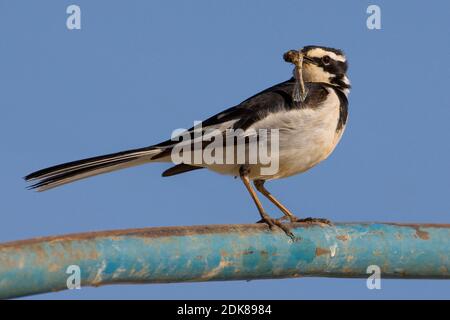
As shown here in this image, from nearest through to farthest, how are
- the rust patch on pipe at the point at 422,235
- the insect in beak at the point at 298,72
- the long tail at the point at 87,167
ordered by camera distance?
1. the rust patch on pipe at the point at 422,235
2. the long tail at the point at 87,167
3. the insect in beak at the point at 298,72

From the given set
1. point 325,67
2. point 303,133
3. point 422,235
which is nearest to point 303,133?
point 303,133

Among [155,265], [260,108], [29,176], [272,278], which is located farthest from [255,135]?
[155,265]

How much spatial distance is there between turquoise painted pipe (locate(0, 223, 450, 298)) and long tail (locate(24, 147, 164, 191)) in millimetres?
1985

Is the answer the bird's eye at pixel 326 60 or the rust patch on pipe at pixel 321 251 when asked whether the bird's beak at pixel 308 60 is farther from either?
the rust patch on pipe at pixel 321 251

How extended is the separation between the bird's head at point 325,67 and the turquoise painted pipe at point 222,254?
3.34 m

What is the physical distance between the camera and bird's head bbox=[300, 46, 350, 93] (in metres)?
9.03

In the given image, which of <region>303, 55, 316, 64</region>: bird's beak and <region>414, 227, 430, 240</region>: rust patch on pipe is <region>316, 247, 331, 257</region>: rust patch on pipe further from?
<region>303, 55, 316, 64</region>: bird's beak

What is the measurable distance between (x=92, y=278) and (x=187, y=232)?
0.64 meters

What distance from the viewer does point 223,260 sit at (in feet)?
16.1

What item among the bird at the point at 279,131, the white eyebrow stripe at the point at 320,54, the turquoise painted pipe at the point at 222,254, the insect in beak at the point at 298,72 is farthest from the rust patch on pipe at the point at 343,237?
the white eyebrow stripe at the point at 320,54

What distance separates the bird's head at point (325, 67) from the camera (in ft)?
29.6

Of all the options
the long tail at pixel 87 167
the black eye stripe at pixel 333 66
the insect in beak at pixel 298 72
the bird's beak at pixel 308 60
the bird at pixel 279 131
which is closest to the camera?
the long tail at pixel 87 167

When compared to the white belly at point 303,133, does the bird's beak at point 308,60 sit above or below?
above

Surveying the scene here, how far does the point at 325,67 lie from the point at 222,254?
4579 mm
